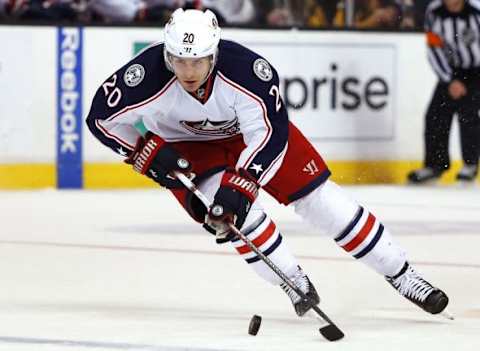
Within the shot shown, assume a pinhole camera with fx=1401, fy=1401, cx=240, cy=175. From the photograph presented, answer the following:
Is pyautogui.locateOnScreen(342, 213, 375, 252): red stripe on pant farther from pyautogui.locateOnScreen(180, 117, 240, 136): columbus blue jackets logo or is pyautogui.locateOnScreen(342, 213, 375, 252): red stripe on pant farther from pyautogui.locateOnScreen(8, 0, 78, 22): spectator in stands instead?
pyautogui.locateOnScreen(8, 0, 78, 22): spectator in stands

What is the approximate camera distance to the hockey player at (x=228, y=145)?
13.3ft

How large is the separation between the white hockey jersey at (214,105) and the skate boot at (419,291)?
0.58 metres

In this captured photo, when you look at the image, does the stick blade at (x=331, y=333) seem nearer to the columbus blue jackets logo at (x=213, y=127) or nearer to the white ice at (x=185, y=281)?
the white ice at (x=185, y=281)

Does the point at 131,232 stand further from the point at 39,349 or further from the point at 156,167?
the point at 39,349

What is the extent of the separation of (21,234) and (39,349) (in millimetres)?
2792

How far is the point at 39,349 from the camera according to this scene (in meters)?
3.72

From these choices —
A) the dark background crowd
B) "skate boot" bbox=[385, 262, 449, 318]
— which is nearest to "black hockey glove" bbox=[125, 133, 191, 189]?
"skate boot" bbox=[385, 262, 449, 318]

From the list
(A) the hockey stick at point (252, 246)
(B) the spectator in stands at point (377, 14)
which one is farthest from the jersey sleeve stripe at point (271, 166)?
(B) the spectator in stands at point (377, 14)

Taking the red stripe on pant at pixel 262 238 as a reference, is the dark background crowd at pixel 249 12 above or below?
Result: below

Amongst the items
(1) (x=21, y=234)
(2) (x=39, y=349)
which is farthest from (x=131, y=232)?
(2) (x=39, y=349)

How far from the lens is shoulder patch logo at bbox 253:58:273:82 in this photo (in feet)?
13.6

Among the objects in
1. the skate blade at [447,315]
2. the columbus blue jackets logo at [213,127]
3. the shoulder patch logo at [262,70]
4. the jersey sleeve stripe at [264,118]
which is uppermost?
the shoulder patch logo at [262,70]

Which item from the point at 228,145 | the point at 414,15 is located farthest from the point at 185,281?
the point at 414,15

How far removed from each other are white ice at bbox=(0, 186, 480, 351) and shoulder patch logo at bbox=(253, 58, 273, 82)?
75cm
